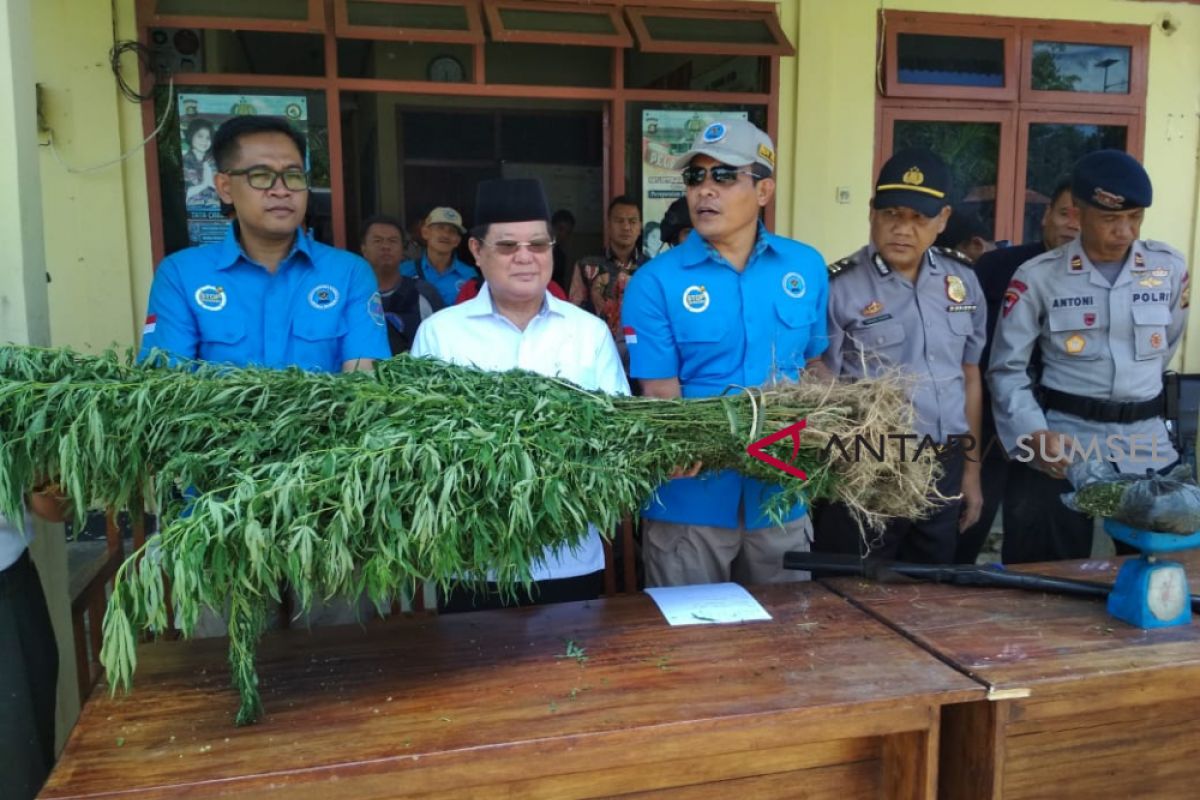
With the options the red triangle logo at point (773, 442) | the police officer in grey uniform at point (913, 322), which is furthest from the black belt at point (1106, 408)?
the red triangle logo at point (773, 442)

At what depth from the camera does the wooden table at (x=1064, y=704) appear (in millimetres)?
1707

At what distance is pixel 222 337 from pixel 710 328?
4.29ft

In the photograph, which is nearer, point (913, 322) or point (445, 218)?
point (913, 322)

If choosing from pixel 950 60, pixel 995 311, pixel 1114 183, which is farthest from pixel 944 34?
pixel 1114 183

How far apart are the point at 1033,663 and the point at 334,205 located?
435 cm

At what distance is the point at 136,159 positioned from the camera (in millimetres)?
4645

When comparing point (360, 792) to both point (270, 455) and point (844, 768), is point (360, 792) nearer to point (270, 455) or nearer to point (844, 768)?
point (270, 455)

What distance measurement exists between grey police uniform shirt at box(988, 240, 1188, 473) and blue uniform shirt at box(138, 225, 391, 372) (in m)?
2.05

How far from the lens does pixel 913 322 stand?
279 centimetres

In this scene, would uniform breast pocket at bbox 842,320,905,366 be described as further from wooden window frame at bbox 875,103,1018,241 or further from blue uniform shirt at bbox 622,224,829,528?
wooden window frame at bbox 875,103,1018,241

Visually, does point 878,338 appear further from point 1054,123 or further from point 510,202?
point 1054,123

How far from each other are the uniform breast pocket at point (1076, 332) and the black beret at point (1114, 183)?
35 cm

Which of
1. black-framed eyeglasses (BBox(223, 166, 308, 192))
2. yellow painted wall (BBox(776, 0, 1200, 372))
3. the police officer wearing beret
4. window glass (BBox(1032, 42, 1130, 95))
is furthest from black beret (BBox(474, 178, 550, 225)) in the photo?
window glass (BBox(1032, 42, 1130, 95))

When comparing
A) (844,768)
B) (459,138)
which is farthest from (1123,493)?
(459,138)
